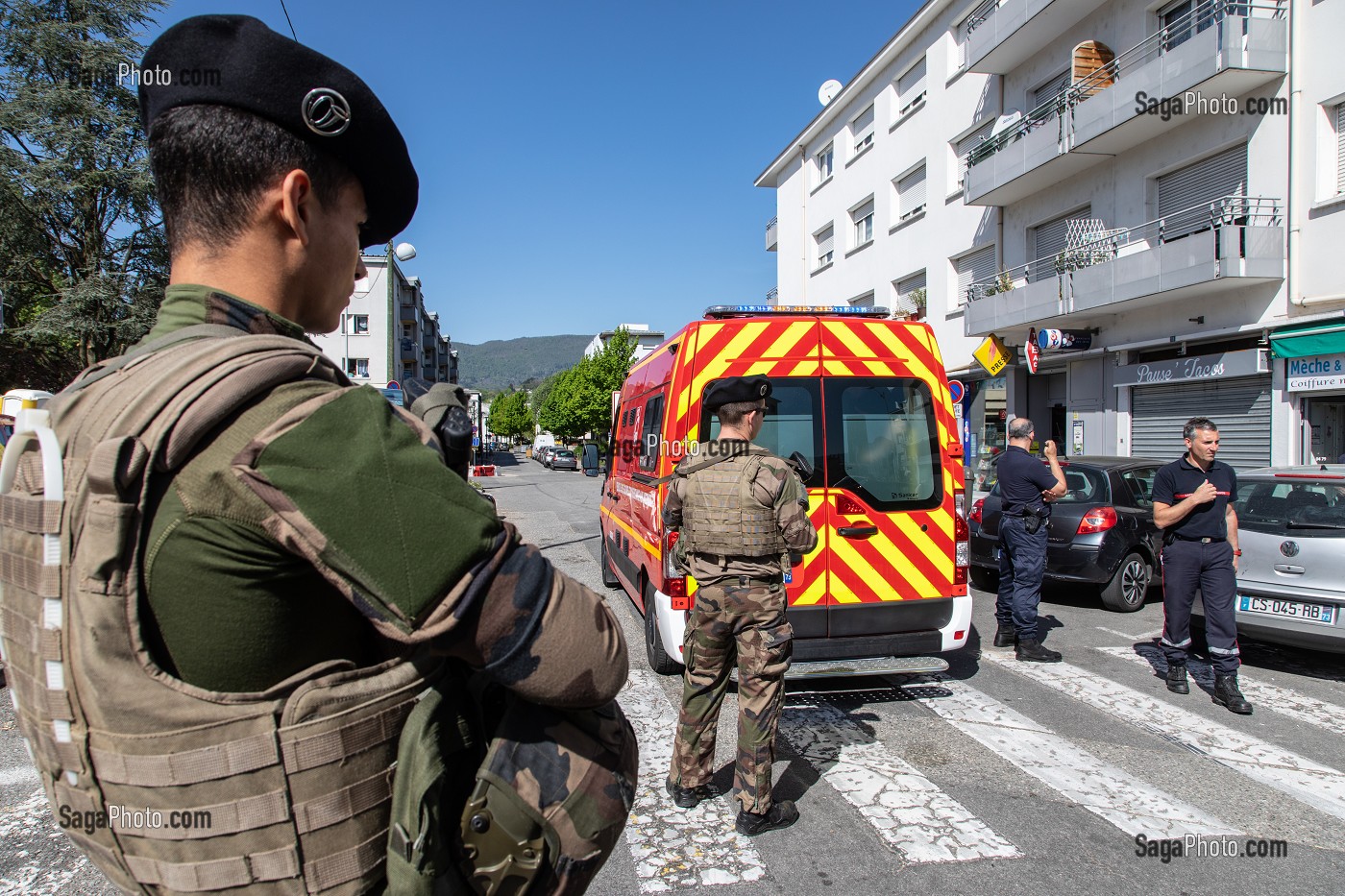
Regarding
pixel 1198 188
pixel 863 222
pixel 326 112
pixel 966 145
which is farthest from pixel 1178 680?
pixel 863 222

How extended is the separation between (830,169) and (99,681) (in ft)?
106

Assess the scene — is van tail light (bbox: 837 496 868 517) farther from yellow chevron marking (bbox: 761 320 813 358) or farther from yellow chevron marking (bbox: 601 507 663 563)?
yellow chevron marking (bbox: 601 507 663 563)

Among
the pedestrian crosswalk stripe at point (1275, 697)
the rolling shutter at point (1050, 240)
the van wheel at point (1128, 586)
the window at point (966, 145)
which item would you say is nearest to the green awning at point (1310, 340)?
the rolling shutter at point (1050, 240)

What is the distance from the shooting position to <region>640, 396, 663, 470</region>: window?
5.53 meters

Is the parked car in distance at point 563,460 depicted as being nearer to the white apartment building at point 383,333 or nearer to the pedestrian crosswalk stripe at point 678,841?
the white apartment building at point 383,333

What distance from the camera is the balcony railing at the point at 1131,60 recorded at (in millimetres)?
12531

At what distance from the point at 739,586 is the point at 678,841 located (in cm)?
113

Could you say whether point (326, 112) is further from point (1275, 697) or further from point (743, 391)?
point (1275, 697)

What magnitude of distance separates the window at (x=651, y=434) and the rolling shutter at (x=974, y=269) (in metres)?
17.2

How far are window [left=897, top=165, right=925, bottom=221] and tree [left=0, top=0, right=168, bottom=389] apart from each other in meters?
20.3

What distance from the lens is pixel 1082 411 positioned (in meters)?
17.0

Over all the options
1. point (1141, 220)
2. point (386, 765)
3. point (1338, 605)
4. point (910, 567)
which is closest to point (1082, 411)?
point (1141, 220)

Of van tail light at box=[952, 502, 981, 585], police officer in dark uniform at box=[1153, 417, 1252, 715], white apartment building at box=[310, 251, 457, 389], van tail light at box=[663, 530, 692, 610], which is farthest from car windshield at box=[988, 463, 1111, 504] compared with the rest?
white apartment building at box=[310, 251, 457, 389]

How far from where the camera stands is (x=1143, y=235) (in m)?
15.3
